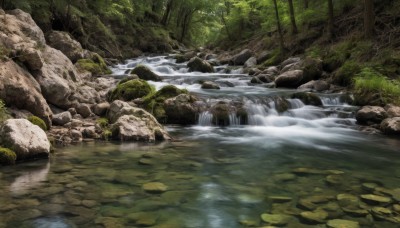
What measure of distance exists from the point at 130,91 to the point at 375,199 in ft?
27.2

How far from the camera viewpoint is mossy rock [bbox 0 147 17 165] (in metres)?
5.77

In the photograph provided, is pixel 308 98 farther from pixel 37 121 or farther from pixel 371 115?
pixel 37 121

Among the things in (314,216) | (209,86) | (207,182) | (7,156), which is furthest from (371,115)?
(7,156)

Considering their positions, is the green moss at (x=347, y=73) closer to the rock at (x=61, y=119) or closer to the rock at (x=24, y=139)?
the rock at (x=61, y=119)

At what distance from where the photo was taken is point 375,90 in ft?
39.1

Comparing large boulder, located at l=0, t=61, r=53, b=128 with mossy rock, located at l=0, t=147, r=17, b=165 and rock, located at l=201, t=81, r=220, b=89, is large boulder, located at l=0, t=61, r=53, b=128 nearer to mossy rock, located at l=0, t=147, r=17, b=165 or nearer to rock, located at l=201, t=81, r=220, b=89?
mossy rock, located at l=0, t=147, r=17, b=165

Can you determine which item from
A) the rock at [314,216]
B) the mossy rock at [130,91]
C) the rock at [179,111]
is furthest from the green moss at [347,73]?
the rock at [314,216]

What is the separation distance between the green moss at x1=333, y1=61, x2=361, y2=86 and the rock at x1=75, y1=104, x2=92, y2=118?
1010cm

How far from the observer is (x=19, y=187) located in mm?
4887

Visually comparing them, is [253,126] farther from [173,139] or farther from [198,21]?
[198,21]

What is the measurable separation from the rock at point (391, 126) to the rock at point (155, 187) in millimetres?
7006

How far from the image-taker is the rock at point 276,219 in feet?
13.3

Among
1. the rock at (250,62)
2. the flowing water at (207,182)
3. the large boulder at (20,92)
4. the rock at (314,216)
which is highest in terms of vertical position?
the rock at (250,62)

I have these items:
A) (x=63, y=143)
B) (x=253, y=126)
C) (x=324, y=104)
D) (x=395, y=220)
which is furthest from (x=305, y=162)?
(x=324, y=104)
